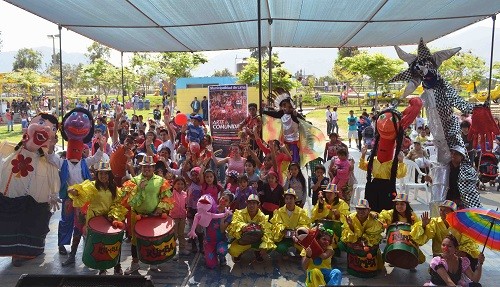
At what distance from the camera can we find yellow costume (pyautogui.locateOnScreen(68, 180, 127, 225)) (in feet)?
15.2

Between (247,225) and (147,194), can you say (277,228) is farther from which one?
(147,194)

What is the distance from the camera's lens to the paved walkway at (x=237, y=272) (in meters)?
4.79

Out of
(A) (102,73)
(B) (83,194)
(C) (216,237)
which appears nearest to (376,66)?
(A) (102,73)

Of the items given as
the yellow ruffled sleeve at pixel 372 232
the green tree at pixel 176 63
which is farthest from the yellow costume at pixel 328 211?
the green tree at pixel 176 63

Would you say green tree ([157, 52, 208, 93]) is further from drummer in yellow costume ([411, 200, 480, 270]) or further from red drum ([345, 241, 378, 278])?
drummer in yellow costume ([411, 200, 480, 270])

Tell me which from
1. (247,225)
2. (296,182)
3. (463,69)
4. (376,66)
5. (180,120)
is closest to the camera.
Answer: (247,225)

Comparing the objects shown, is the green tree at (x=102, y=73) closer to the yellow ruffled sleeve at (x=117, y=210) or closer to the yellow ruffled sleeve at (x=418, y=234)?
the yellow ruffled sleeve at (x=117, y=210)

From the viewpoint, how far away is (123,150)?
20.2 feet

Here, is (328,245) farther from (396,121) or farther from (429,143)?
(429,143)

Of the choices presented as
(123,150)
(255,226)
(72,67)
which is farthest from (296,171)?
(72,67)

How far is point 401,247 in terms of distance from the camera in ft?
15.0

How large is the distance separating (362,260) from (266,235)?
1.07m

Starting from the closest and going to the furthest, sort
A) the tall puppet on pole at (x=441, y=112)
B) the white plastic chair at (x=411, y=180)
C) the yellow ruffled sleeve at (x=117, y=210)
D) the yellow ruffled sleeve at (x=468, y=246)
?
the yellow ruffled sleeve at (x=468, y=246), the yellow ruffled sleeve at (x=117, y=210), the tall puppet on pole at (x=441, y=112), the white plastic chair at (x=411, y=180)

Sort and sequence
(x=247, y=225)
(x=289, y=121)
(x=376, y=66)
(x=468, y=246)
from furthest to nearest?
1. (x=376, y=66)
2. (x=289, y=121)
3. (x=247, y=225)
4. (x=468, y=246)
